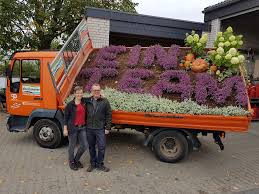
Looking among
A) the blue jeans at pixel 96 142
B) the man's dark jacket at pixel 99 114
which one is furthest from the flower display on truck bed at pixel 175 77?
the blue jeans at pixel 96 142

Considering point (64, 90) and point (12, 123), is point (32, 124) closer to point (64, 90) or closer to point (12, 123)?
point (12, 123)

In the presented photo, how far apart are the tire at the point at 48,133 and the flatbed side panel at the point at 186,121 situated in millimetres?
1575

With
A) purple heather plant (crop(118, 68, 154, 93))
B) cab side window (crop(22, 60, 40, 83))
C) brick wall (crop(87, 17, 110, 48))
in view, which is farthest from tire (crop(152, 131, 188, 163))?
brick wall (crop(87, 17, 110, 48))

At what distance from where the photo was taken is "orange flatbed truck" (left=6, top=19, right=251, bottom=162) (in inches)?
256

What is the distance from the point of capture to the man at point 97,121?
618 cm

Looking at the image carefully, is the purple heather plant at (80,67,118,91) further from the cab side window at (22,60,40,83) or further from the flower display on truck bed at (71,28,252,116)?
the cab side window at (22,60,40,83)

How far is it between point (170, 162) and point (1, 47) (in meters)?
12.0

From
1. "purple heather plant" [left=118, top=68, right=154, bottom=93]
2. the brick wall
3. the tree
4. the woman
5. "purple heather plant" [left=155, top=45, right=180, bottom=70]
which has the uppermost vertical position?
the tree

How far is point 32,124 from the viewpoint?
25.5ft

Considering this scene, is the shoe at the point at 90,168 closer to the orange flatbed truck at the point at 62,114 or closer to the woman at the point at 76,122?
the woman at the point at 76,122

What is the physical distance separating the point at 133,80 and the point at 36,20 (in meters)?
10.9

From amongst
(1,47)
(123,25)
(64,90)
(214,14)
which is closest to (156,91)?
(64,90)

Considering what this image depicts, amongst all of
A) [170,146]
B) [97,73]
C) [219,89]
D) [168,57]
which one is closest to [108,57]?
[97,73]

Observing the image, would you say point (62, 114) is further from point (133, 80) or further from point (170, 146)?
point (170, 146)
